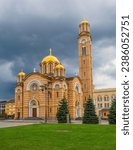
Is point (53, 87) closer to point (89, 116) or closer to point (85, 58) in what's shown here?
point (85, 58)

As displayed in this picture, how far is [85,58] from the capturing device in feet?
191

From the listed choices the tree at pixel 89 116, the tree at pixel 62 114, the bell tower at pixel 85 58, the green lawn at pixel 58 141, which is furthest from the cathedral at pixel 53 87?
the green lawn at pixel 58 141

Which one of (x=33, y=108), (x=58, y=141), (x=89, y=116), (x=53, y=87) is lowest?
(x=89, y=116)

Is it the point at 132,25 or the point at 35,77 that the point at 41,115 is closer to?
the point at 35,77

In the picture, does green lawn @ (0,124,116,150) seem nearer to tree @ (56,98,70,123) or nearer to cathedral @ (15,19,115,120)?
tree @ (56,98,70,123)

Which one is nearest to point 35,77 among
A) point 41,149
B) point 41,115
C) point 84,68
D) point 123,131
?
point 41,115

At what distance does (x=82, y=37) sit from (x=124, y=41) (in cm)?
5718

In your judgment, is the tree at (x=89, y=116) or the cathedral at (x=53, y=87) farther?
the cathedral at (x=53, y=87)

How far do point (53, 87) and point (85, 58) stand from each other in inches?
502

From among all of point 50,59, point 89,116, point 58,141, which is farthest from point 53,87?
point 58,141

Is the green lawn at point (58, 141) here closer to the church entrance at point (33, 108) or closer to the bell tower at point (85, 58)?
the church entrance at point (33, 108)

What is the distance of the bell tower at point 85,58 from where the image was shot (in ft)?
188

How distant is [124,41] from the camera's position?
208 cm

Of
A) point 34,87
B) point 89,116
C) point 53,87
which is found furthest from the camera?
point 34,87
